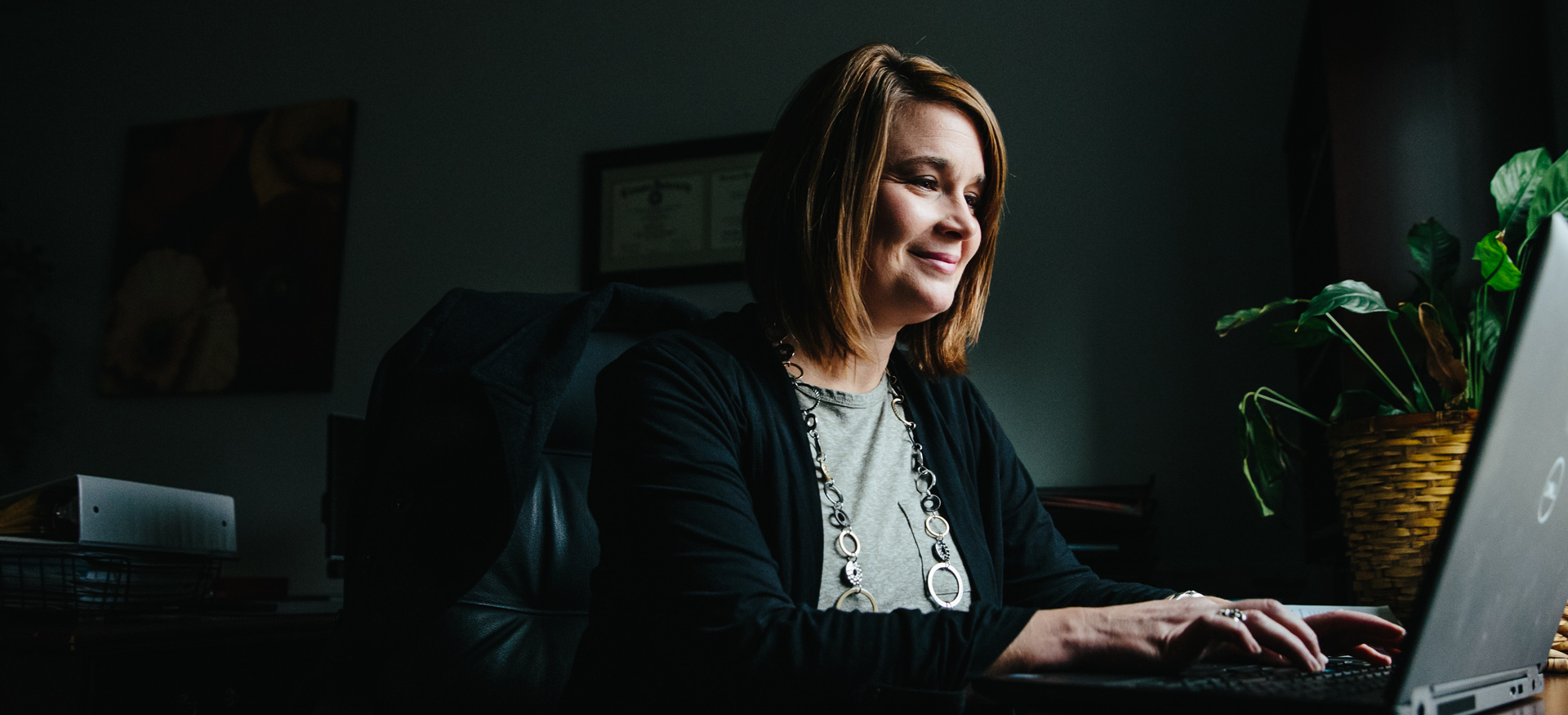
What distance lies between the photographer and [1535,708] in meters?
0.68

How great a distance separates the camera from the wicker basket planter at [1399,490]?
1245mm

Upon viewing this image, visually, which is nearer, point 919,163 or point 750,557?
point 750,557

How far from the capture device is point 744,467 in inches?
39.6

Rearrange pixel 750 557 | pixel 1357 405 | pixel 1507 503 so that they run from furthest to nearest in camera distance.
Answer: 1. pixel 1357 405
2. pixel 750 557
3. pixel 1507 503

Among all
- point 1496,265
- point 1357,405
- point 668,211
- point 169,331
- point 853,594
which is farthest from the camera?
point 169,331

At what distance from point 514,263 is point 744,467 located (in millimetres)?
2153

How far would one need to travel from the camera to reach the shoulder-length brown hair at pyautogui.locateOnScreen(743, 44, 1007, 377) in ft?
3.68

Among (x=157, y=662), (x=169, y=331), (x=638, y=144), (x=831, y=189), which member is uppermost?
(x=638, y=144)

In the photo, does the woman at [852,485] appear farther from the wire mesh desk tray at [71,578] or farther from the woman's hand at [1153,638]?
the wire mesh desk tray at [71,578]

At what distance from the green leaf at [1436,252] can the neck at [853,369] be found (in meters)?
0.74

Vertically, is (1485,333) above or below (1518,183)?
below

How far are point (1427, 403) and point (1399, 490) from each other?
6.4 inches

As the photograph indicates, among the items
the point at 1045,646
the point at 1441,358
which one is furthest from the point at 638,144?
the point at 1045,646

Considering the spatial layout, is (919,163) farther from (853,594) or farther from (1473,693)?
(1473,693)
